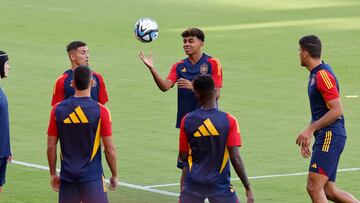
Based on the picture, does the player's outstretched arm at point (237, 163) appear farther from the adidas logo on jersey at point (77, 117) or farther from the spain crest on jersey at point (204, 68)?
the spain crest on jersey at point (204, 68)

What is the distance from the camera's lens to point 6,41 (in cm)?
3425

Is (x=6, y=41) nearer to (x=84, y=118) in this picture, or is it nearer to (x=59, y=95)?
(x=59, y=95)

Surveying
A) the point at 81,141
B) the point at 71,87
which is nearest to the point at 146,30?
the point at 71,87

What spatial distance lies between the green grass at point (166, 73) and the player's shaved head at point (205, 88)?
421 centimetres

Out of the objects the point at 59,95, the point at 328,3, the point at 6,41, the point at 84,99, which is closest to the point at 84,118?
the point at 84,99

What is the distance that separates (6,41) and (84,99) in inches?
896

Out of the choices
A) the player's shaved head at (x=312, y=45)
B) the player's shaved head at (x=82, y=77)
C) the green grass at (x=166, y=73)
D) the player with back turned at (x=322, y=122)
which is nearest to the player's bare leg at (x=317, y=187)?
the player with back turned at (x=322, y=122)

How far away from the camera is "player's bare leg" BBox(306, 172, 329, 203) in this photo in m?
13.6

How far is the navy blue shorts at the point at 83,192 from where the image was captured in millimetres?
12031

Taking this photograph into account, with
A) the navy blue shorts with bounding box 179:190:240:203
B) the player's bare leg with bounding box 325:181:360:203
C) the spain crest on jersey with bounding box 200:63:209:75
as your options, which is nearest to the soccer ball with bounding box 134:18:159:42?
the spain crest on jersey with bounding box 200:63:209:75

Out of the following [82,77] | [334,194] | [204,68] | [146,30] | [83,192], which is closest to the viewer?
[82,77]

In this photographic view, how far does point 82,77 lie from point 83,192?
4.02ft

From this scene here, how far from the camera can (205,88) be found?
37.6ft

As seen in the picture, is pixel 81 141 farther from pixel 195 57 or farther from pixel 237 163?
pixel 195 57
